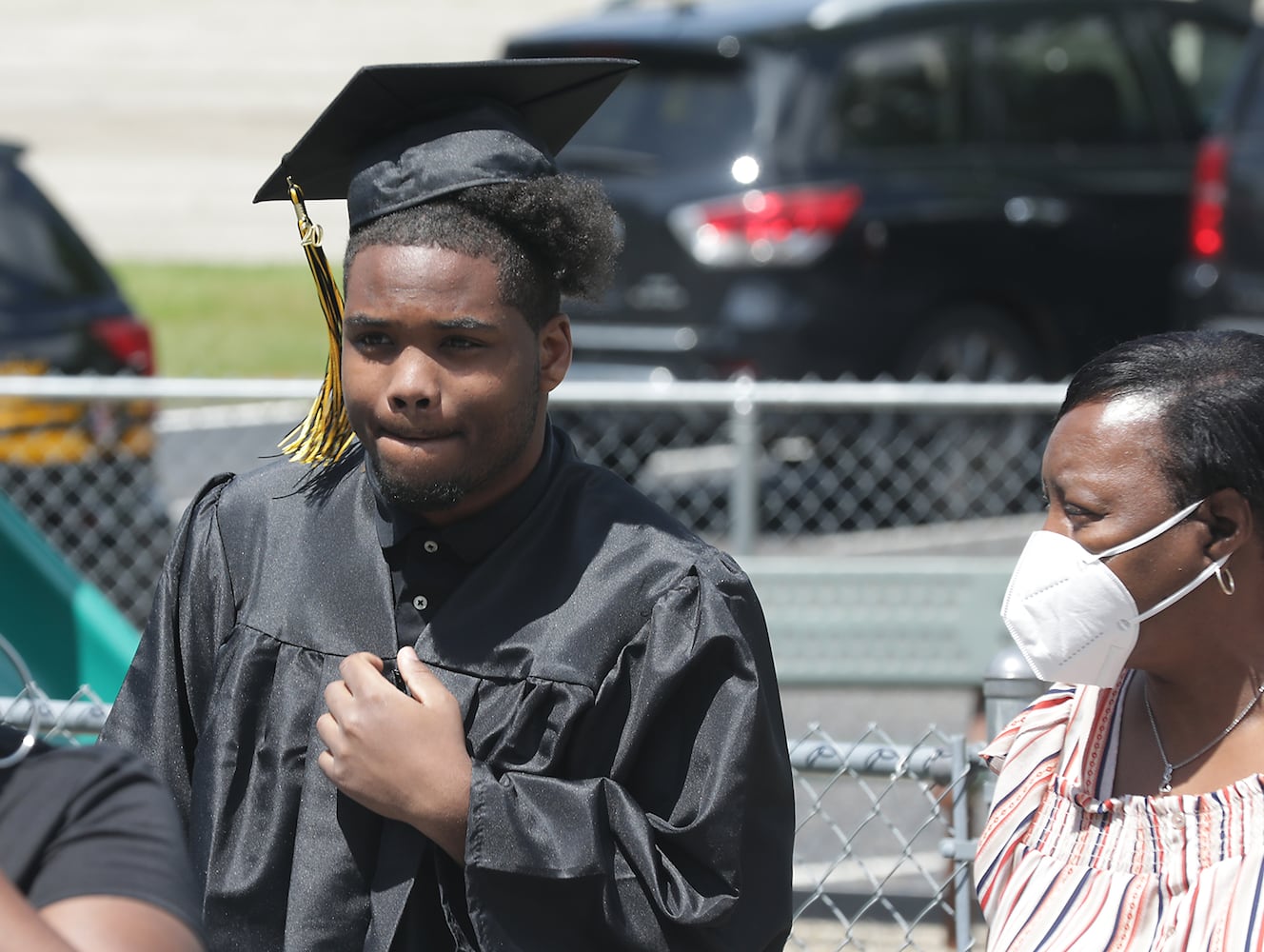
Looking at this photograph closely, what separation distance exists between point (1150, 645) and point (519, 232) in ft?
2.91

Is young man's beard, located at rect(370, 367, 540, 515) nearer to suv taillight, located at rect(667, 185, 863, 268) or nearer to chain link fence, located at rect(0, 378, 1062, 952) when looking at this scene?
chain link fence, located at rect(0, 378, 1062, 952)

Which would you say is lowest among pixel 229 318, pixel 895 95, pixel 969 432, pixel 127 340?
pixel 229 318

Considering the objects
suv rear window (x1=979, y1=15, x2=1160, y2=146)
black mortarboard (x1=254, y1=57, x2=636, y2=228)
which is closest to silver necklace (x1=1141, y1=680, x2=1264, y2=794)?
black mortarboard (x1=254, y1=57, x2=636, y2=228)

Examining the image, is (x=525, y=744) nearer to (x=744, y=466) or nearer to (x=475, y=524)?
(x=475, y=524)

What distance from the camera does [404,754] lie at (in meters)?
2.02

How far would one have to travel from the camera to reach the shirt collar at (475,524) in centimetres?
221

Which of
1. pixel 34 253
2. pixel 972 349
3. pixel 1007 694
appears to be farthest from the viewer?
pixel 972 349

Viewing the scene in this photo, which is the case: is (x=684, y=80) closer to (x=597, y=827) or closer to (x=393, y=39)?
(x=597, y=827)

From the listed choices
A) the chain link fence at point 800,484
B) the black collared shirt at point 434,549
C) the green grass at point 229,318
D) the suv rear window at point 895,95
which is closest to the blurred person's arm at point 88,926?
the black collared shirt at point 434,549

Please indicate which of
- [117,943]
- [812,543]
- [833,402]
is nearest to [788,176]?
[812,543]

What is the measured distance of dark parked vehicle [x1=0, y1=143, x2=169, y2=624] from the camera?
5.77 m

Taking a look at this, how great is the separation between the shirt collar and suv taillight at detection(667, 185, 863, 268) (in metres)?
4.97

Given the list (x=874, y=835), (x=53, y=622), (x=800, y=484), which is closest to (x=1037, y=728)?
(x=874, y=835)

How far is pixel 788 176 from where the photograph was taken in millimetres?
7223
